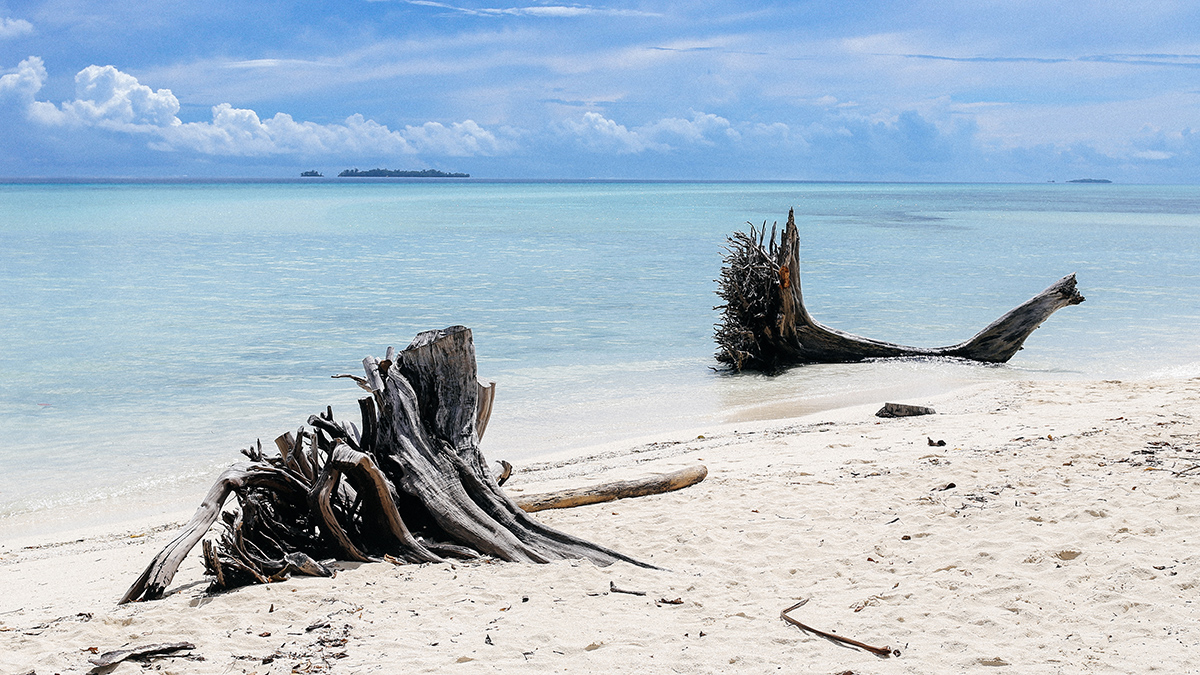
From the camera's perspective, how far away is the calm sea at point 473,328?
9.48 m

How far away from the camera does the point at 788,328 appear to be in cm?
1290

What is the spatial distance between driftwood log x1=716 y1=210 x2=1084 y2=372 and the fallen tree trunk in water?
6290 millimetres

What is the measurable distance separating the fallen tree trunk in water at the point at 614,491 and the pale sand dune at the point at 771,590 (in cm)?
12

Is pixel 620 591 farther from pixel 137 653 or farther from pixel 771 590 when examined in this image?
pixel 137 653

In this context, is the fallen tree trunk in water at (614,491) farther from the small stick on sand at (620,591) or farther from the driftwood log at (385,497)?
the small stick on sand at (620,591)

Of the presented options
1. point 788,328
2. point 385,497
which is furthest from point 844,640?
point 788,328

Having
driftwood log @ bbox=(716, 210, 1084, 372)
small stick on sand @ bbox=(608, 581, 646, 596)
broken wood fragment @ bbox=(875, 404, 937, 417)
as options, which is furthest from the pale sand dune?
driftwood log @ bbox=(716, 210, 1084, 372)

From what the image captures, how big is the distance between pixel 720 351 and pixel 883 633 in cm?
998

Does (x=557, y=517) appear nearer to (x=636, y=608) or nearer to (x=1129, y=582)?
(x=636, y=608)

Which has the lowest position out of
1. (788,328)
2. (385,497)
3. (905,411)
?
(905,411)

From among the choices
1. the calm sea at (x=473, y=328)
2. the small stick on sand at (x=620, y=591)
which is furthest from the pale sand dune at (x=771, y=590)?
the calm sea at (x=473, y=328)

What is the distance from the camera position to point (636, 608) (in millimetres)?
4266

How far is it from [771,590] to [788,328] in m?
8.76

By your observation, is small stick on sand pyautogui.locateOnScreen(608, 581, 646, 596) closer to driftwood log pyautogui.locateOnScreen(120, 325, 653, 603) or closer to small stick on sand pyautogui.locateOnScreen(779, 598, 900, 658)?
driftwood log pyautogui.locateOnScreen(120, 325, 653, 603)
